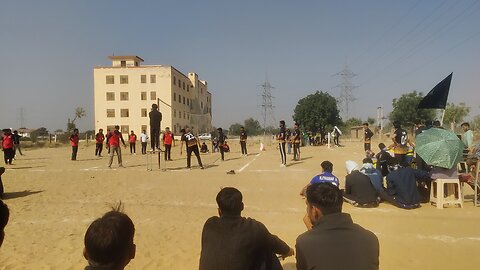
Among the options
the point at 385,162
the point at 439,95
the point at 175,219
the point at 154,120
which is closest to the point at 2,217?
the point at 175,219

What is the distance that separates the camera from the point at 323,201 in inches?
125

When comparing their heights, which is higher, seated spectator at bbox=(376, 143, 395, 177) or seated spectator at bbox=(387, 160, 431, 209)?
seated spectator at bbox=(376, 143, 395, 177)

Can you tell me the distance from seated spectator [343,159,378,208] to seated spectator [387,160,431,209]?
535 mm

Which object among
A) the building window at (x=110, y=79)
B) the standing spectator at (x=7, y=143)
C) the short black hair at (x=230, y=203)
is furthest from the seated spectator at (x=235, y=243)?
the building window at (x=110, y=79)

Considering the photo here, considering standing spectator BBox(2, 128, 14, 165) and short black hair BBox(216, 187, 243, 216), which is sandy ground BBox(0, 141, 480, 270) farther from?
standing spectator BBox(2, 128, 14, 165)

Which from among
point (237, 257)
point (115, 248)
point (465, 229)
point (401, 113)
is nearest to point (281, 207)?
point (465, 229)

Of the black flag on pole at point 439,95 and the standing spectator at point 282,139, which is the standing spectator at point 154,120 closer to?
the standing spectator at point 282,139

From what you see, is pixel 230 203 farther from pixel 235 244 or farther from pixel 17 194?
pixel 17 194

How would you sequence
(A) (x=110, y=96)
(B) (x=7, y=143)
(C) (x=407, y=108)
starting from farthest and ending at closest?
(A) (x=110, y=96) < (C) (x=407, y=108) < (B) (x=7, y=143)

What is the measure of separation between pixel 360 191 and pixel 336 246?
6.47 meters

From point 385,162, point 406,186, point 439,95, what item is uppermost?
point 439,95

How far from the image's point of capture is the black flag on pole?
10.8 metres

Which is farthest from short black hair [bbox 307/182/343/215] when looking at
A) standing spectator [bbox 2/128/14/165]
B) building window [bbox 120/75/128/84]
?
building window [bbox 120/75/128/84]

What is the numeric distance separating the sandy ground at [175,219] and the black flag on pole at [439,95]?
2.79 meters
